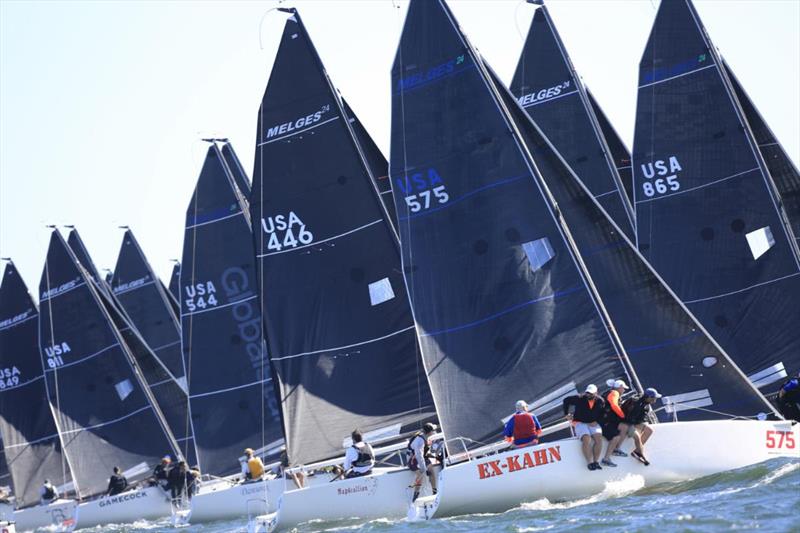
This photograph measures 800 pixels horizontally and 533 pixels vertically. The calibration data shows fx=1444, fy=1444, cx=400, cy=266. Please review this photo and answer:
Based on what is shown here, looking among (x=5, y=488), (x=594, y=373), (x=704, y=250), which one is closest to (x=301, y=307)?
(x=594, y=373)

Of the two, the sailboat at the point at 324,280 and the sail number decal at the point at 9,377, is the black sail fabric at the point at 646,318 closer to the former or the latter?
the sailboat at the point at 324,280

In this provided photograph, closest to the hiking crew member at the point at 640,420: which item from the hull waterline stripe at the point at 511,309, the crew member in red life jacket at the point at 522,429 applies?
the crew member in red life jacket at the point at 522,429

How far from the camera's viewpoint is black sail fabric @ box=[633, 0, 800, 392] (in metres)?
25.4

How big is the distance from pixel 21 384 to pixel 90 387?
4520 mm

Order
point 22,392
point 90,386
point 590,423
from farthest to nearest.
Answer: point 22,392, point 90,386, point 590,423

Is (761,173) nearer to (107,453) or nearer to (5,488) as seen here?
(107,453)

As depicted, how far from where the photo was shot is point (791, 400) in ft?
67.4

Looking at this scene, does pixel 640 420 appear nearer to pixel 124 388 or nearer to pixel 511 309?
pixel 511 309

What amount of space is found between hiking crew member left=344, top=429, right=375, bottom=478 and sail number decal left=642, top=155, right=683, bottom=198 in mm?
8752

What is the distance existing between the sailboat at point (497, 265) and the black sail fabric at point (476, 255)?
0.6 inches

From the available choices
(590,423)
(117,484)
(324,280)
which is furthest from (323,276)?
(117,484)

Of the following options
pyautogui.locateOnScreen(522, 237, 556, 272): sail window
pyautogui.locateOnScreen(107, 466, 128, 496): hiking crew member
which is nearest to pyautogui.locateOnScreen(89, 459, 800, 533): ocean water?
pyautogui.locateOnScreen(522, 237, 556, 272): sail window

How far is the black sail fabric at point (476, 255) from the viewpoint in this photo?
2056 centimetres

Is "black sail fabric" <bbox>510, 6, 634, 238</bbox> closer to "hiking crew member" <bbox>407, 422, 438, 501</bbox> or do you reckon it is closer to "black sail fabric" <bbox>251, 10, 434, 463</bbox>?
"black sail fabric" <bbox>251, 10, 434, 463</bbox>
